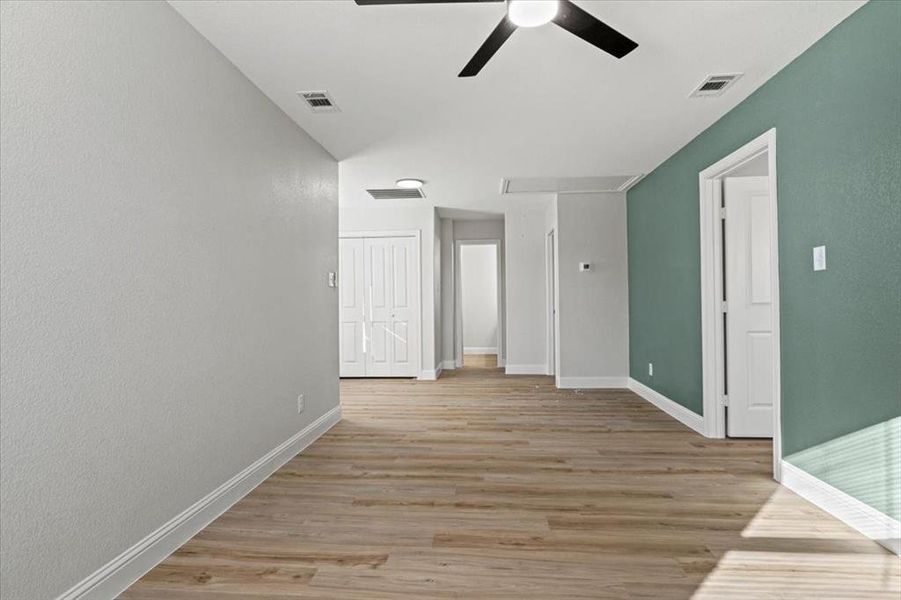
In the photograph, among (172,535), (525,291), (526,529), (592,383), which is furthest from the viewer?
(525,291)

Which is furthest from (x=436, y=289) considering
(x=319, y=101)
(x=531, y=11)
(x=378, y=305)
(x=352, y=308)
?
(x=531, y=11)

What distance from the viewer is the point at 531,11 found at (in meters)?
1.95

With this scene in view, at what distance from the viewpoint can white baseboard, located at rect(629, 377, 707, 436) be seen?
155 inches

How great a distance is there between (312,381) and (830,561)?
10.6 feet

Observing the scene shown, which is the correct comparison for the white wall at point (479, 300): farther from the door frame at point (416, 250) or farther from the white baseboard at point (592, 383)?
the white baseboard at point (592, 383)

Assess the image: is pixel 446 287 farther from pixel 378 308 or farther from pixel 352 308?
pixel 352 308

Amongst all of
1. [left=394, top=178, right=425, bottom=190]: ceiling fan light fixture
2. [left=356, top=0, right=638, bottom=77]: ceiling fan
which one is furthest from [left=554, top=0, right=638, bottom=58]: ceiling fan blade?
[left=394, top=178, right=425, bottom=190]: ceiling fan light fixture

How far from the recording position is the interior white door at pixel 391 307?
22.5 feet

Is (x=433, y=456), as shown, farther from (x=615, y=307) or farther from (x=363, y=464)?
(x=615, y=307)

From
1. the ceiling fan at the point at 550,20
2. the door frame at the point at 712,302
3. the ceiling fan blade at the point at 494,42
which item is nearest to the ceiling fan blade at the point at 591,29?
the ceiling fan at the point at 550,20

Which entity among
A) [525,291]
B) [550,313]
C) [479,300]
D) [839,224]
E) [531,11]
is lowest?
[550,313]

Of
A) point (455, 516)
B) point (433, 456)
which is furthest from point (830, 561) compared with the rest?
point (433, 456)

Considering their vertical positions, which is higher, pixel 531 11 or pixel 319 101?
pixel 319 101

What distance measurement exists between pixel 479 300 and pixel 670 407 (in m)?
6.52
